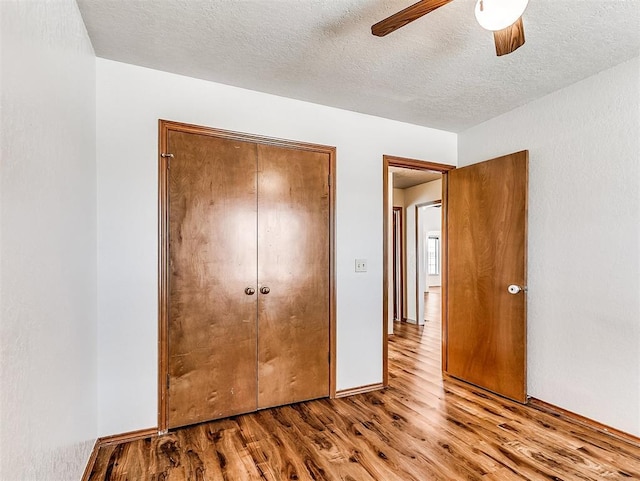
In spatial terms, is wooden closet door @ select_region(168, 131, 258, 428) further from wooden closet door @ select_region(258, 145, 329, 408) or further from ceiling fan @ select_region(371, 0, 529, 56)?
ceiling fan @ select_region(371, 0, 529, 56)

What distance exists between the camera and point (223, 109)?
258 centimetres

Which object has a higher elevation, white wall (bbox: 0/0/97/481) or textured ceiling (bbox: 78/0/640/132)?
textured ceiling (bbox: 78/0/640/132)

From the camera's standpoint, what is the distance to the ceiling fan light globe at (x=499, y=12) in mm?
1318

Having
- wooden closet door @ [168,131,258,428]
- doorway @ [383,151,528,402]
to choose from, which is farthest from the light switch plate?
wooden closet door @ [168,131,258,428]

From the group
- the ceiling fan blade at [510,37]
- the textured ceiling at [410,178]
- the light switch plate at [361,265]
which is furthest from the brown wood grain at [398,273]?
the ceiling fan blade at [510,37]

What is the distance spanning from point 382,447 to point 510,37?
2.29m

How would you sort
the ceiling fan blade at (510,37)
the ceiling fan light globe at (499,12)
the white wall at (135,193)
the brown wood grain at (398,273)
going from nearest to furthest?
1. the ceiling fan light globe at (499,12)
2. the ceiling fan blade at (510,37)
3. the white wall at (135,193)
4. the brown wood grain at (398,273)

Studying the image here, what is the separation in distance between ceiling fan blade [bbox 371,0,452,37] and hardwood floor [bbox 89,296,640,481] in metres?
2.24

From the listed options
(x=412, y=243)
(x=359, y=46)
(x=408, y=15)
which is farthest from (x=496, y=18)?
(x=412, y=243)

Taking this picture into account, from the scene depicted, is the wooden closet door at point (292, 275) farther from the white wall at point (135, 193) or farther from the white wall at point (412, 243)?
the white wall at point (412, 243)

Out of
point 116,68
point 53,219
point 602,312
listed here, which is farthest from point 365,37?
point 602,312

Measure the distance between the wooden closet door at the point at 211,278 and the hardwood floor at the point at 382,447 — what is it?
24 cm

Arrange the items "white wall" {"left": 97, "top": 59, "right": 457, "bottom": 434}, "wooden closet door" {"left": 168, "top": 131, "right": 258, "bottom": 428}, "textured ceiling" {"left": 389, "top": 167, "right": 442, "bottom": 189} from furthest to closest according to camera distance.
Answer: "textured ceiling" {"left": 389, "top": 167, "right": 442, "bottom": 189}
"wooden closet door" {"left": 168, "top": 131, "right": 258, "bottom": 428}
"white wall" {"left": 97, "top": 59, "right": 457, "bottom": 434}

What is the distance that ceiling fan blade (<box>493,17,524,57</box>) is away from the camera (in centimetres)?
147
